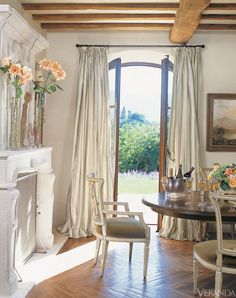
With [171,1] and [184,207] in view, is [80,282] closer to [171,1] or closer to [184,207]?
[184,207]

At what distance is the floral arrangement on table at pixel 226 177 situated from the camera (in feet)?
10.6

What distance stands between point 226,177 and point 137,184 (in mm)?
4409

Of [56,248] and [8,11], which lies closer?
[8,11]

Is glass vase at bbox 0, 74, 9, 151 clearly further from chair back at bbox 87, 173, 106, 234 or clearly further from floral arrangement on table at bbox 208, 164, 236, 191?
floral arrangement on table at bbox 208, 164, 236, 191

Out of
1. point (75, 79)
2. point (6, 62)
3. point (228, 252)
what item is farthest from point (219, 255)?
point (75, 79)

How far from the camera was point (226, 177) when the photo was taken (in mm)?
3283

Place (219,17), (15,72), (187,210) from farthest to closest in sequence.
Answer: (219,17), (15,72), (187,210)

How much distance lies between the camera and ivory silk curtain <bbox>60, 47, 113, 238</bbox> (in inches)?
207

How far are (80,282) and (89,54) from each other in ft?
10.3

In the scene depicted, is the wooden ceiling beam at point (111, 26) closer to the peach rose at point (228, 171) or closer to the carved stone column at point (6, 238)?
the peach rose at point (228, 171)

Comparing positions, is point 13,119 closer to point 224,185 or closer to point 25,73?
point 25,73

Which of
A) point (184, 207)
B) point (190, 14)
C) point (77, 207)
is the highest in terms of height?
point (190, 14)

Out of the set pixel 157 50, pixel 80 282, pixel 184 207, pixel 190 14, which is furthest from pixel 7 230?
pixel 157 50

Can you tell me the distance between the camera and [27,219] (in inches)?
157
